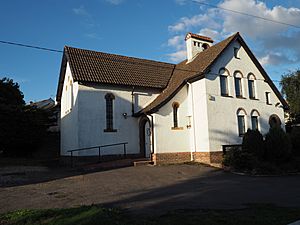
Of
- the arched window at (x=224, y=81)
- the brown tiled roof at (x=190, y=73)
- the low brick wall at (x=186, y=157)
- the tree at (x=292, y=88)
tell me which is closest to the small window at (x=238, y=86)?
the arched window at (x=224, y=81)

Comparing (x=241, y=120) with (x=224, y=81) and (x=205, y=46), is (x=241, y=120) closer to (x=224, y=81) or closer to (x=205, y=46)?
(x=224, y=81)

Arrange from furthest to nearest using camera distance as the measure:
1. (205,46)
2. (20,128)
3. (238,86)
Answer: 1. (205,46)
2. (20,128)
3. (238,86)

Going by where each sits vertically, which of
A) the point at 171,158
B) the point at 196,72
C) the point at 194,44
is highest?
the point at 194,44

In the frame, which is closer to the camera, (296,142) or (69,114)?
(296,142)

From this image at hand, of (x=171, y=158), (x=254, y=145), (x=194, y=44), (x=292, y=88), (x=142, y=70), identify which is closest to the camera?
(x=254, y=145)

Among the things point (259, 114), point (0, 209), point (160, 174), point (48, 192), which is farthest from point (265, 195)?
point (259, 114)

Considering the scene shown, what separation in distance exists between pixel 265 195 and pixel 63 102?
19.6 meters

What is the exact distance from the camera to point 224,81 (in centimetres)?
2206

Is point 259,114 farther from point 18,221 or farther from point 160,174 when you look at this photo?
point 18,221

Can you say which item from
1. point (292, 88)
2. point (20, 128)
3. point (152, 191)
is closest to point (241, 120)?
point (152, 191)

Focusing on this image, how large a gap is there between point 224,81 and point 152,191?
1324 cm

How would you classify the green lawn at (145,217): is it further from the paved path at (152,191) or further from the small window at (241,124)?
the small window at (241,124)

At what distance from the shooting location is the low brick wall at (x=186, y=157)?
64.4 feet

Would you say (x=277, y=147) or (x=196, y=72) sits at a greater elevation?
(x=196, y=72)
